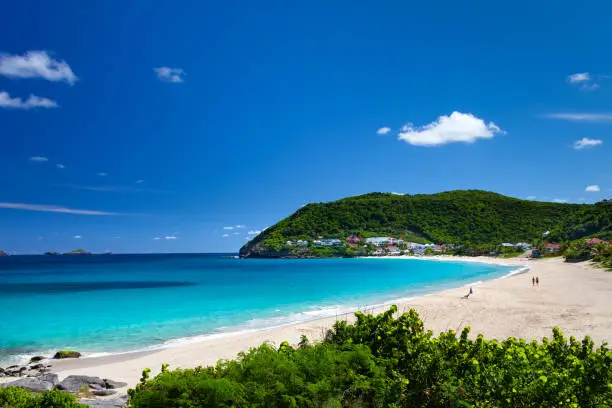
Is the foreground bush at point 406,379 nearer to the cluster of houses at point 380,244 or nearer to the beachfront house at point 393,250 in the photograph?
the cluster of houses at point 380,244

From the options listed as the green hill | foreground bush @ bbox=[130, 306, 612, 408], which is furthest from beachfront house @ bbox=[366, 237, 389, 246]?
foreground bush @ bbox=[130, 306, 612, 408]

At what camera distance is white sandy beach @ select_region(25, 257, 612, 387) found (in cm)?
1311

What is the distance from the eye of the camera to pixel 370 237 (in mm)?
152000

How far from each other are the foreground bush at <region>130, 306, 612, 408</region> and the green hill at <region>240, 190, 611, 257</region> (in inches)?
5452

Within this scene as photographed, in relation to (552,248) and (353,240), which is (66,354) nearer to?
(552,248)

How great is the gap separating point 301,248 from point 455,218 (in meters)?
63.6

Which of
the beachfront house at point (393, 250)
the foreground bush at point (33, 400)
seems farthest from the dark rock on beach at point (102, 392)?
the beachfront house at point (393, 250)

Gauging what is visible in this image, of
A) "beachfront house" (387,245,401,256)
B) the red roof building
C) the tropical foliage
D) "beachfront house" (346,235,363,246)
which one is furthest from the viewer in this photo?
"beachfront house" (346,235,363,246)

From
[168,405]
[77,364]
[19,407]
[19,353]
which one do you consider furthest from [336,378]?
[19,353]

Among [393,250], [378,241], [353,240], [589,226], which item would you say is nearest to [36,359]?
[589,226]

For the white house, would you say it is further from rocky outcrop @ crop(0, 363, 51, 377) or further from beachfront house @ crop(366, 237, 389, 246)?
rocky outcrop @ crop(0, 363, 51, 377)

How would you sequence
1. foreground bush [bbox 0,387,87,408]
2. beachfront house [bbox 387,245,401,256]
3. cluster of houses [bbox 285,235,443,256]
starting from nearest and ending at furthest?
foreground bush [bbox 0,387,87,408], beachfront house [bbox 387,245,401,256], cluster of houses [bbox 285,235,443,256]

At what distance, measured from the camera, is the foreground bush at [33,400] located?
4715 mm

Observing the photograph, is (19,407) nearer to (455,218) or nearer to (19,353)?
(19,353)
